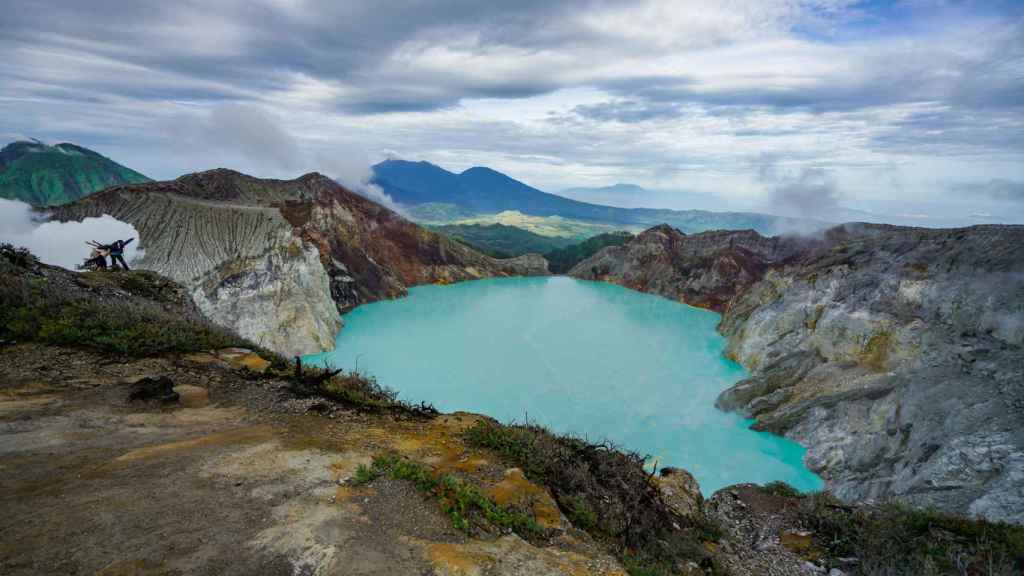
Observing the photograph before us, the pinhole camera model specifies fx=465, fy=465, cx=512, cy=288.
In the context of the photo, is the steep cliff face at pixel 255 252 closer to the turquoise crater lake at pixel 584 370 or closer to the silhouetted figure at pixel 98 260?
the turquoise crater lake at pixel 584 370

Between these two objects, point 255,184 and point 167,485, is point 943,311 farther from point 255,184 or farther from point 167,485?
point 255,184

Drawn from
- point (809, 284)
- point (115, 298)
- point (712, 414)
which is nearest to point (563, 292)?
point (809, 284)

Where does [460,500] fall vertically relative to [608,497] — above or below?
above

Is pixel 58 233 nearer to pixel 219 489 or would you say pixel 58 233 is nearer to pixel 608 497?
pixel 219 489

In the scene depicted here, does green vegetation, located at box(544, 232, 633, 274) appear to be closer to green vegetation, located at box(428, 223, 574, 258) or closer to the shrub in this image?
green vegetation, located at box(428, 223, 574, 258)

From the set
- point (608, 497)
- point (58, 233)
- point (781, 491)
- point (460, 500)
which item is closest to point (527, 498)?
point (460, 500)
